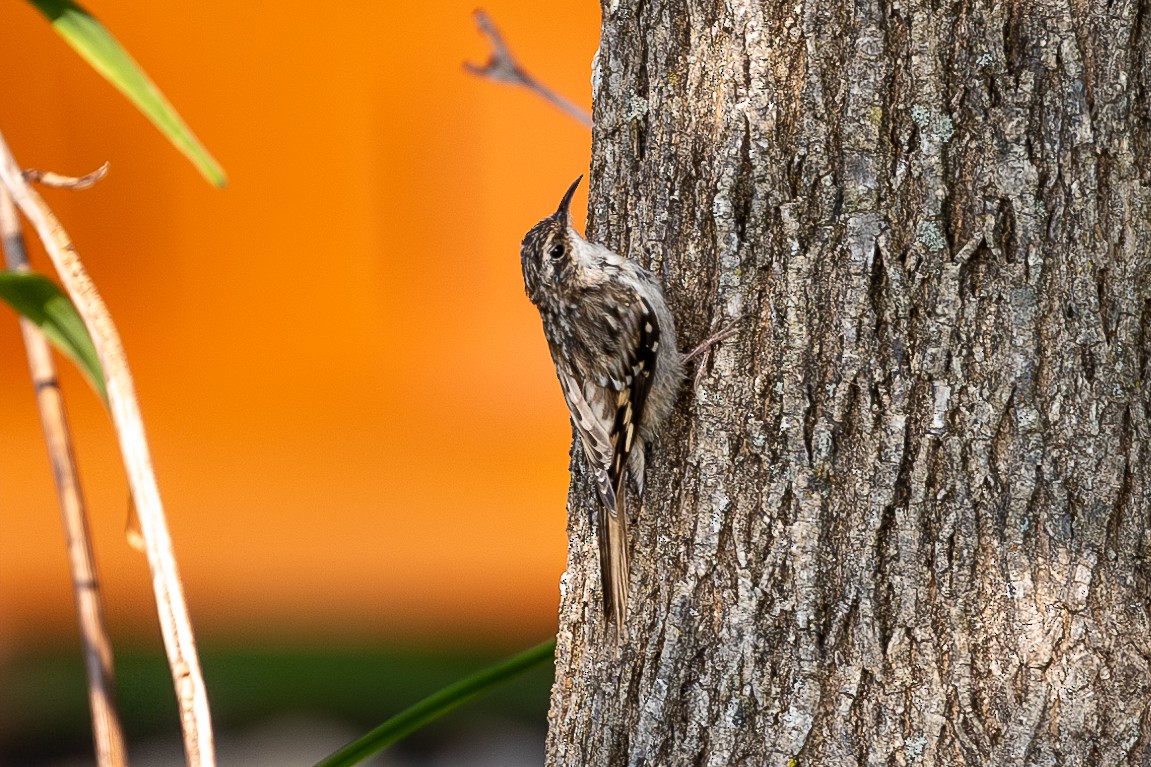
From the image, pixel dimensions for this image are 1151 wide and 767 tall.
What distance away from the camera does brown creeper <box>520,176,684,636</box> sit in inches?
77.3

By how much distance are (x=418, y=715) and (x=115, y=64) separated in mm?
1059

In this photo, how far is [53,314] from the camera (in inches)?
59.6

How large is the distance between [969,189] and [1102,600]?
2.01 feet

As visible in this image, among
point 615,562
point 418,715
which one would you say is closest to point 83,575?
point 418,715

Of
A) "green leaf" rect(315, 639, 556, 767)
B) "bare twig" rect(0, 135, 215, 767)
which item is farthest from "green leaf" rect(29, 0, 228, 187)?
"green leaf" rect(315, 639, 556, 767)

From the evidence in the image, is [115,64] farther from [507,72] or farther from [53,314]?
[507,72]

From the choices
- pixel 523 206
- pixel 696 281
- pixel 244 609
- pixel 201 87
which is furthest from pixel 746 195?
pixel 244 609

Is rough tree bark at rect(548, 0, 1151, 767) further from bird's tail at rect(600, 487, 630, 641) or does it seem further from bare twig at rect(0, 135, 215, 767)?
bare twig at rect(0, 135, 215, 767)

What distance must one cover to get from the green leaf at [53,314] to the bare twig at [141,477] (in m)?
0.04

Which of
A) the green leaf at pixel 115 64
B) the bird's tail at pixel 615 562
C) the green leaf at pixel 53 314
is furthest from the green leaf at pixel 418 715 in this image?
the green leaf at pixel 115 64

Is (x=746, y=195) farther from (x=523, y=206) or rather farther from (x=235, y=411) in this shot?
(x=235, y=411)

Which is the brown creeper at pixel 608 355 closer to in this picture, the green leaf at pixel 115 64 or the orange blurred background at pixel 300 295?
the green leaf at pixel 115 64

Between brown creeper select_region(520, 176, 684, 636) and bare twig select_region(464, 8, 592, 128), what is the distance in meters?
0.31

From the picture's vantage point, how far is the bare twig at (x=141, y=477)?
140cm
